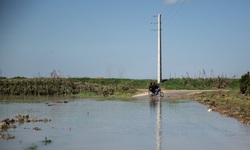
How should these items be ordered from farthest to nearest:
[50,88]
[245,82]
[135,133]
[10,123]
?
1. [50,88]
2. [245,82]
3. [10,123]
4. [135,133]

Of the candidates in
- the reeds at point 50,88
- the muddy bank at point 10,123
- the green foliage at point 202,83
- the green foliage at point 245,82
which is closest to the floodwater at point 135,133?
the muddy bank at point 10,123

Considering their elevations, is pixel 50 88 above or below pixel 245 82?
below

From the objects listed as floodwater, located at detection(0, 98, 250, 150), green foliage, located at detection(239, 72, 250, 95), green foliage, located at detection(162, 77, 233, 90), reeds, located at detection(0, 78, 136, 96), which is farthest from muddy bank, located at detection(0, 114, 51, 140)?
green foliage, located at detection(162, 77, 233, 90)

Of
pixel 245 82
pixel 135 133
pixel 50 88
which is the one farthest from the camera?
pixel 50 88

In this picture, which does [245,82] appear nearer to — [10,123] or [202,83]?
[202,83]

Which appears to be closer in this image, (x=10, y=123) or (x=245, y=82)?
(x=10, y=123)

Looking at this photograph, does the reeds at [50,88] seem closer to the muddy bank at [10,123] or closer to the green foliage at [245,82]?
the green foliage at [245,82]

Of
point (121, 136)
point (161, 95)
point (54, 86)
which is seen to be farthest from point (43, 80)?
point (121, 136)

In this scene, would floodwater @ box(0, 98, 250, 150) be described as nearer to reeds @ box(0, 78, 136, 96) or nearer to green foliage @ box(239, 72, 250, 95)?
green foliage @ box(239, 72, 250, 95)

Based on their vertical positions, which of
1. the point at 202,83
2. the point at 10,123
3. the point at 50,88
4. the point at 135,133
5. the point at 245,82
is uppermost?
the point at 202,83

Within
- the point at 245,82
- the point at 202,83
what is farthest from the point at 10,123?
the point at 202,83

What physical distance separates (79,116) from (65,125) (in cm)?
387

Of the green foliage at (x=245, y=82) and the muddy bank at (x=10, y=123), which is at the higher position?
the green foliage at (x=245, y=82)

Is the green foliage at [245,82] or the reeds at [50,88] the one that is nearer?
the green foliage at [245,82]
